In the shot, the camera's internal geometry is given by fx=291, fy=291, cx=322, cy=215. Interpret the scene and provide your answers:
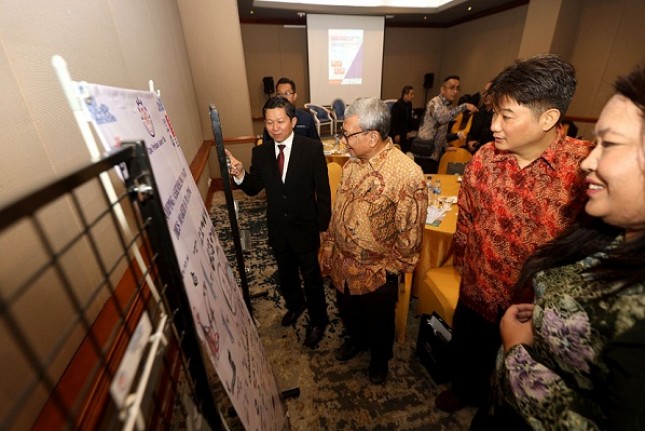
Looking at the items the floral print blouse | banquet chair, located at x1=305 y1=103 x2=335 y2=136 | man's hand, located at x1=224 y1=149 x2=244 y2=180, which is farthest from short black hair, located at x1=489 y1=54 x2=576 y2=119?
banquet chair, located at x1=305 y1=103 x2=335 y2=136

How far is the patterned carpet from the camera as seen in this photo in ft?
5.49

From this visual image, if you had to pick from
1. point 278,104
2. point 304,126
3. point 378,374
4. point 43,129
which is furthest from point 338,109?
point 43,129

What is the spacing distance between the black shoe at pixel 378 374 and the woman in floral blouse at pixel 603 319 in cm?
115

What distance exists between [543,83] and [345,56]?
7688 mm

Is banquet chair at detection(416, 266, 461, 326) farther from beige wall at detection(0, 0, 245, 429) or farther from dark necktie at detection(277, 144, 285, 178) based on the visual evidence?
beige wall at detection(0, 0, 245, 429)

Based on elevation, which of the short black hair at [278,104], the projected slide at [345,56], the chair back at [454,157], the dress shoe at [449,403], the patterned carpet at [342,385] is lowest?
the patterned carpet at [342,385]

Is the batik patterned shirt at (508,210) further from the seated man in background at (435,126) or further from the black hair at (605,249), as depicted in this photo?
the seated man in background at (435,126)

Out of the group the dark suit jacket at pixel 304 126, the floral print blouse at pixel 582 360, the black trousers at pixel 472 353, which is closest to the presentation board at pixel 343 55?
the dark suit jacket at pixel 304 126

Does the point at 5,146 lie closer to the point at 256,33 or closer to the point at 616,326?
the point at 616,326

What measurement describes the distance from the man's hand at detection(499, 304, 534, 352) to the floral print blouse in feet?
0.15

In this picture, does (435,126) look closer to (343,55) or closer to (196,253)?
(196,253)

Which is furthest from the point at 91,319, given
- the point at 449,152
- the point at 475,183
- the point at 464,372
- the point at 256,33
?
the point at 256,33

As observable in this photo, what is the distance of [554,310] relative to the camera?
0.75 m

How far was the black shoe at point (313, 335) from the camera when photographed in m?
2.12
